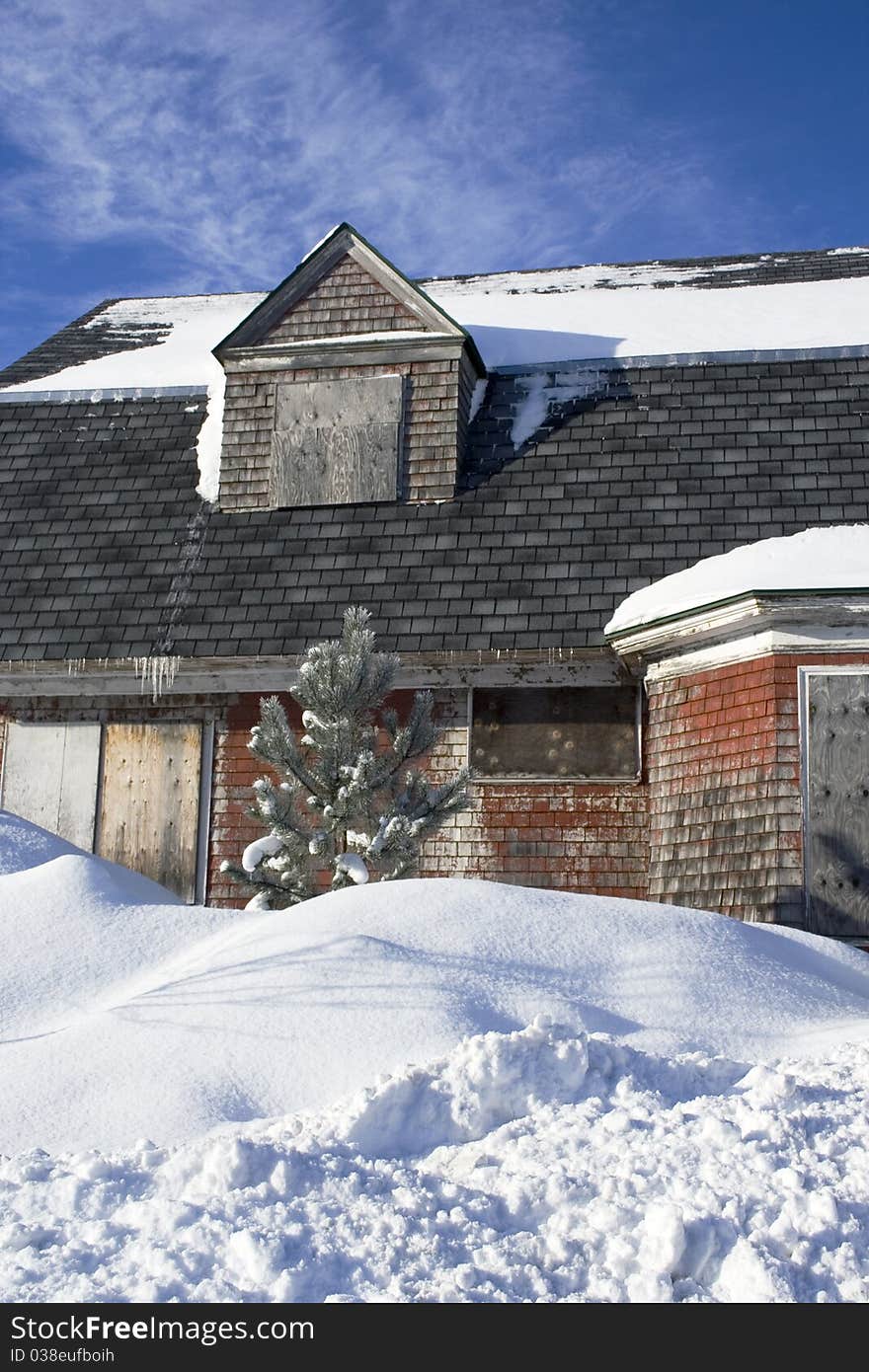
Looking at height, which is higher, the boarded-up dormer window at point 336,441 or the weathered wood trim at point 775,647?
the boarded-up dormer window at point 336,441

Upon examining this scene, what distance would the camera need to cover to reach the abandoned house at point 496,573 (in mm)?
9570

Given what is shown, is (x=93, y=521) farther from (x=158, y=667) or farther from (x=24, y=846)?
(x=24, y=846)

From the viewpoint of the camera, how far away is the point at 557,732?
11.2 metres

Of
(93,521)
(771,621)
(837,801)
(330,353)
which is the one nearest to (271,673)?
(93,521)

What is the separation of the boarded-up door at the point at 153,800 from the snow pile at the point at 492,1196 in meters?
7.02

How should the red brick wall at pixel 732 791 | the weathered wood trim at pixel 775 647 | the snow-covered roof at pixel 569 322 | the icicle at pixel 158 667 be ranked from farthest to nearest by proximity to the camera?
the snow-covered roof at pixel 569 322 → the icicle at pixel 158 667 → the weathered wood trim at pixel 775 647 → the red brick wall at pixel 732 791

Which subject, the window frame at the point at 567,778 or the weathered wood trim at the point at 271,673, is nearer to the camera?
the weathered wood trim at the point at 271,673

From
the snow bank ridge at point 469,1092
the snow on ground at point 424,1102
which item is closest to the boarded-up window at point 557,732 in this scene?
the snow on ground at point 424,1102

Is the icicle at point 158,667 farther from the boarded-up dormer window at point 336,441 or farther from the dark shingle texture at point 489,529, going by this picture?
the boarded-up dormer window at point 336,441

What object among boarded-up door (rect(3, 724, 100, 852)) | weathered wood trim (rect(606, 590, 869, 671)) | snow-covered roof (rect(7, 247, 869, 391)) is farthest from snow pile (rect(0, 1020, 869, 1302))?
snow-covered roof (rect(7, 247, 869, 391))

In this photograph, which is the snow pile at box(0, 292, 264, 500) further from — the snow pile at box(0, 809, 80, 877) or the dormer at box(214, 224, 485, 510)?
the snow pile at box(0, 809, 80, 877)

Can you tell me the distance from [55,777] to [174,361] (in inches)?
196

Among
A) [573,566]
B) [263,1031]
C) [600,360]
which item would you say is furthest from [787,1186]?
[600,360]

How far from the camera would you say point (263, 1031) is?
17.7ft
